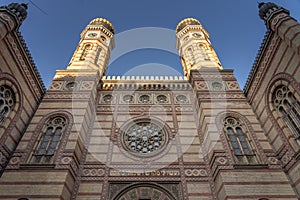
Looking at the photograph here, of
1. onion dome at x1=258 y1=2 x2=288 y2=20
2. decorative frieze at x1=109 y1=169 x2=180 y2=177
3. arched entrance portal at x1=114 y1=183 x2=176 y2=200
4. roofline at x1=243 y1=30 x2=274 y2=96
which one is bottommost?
arched entrance portal at x1=114 y1=183 x2=176 y2=200

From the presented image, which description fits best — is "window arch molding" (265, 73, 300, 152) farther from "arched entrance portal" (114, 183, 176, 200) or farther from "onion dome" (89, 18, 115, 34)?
"onion dome" (89, 18, 115, 34)

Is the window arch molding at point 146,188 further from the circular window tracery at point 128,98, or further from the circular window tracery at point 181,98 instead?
the circular window tracery at point 181,98

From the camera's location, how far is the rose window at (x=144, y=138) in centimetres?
902

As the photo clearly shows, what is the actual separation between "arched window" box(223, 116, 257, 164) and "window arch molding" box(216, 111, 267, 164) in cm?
9

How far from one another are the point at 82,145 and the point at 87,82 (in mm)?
3383

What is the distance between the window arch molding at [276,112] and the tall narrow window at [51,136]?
811cm

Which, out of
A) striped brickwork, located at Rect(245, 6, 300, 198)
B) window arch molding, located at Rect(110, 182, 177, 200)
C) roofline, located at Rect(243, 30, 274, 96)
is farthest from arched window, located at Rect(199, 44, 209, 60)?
window arch molding, located at Rect(110, 182, 177, 200)

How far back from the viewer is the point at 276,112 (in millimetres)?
8289

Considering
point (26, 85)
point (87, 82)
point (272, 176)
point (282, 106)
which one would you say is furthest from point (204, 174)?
point (26, 85)

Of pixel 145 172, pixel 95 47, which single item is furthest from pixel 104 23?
pixel 145 172

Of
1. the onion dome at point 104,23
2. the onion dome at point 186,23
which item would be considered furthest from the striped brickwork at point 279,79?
the onion dome at point 104,23

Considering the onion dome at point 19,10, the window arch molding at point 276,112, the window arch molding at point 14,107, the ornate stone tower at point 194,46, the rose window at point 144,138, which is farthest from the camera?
the ornate stone tower at point 194,46

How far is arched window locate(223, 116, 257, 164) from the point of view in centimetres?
791

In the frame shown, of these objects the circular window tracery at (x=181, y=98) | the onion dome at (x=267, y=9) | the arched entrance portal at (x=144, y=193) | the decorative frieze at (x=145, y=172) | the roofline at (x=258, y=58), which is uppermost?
the onion dome at (x=267, y=9)
